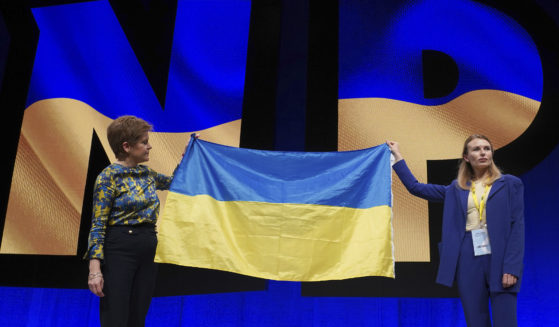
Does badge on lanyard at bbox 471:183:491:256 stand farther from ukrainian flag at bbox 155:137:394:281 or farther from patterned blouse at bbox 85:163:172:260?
patterned blouse at bbox 85:163:172:260

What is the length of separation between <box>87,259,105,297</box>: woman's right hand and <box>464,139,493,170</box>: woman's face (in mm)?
1662

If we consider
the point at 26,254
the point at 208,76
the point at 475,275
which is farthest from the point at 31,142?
the point at 475,275

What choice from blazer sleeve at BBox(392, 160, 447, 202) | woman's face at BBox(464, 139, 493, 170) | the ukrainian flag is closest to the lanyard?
woman's face at BBox(464, 139, 493, 170)

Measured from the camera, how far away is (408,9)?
3.74m

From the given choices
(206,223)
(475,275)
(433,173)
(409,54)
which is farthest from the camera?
(409,54)

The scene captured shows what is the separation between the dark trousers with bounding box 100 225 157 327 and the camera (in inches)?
71.2

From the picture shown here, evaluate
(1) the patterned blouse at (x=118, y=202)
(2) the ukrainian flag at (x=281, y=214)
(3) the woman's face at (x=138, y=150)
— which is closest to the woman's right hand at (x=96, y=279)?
(1) the patterned blouse at (x=118, y=202)

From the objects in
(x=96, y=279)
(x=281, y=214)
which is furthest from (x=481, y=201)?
(x=96, y=279)

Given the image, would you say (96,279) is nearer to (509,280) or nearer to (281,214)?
(281,214)

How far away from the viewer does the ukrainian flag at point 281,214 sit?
2.59 meters

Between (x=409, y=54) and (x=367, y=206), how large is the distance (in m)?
1.53

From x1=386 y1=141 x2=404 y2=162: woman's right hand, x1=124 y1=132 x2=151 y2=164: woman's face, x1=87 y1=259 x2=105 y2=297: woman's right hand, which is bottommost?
x1=87 y1=259 x2=105 y2=297: woman's right hand

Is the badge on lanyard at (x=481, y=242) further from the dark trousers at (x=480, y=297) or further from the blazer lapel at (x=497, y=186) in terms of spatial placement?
the blazer lapel at (x=497, y=186)

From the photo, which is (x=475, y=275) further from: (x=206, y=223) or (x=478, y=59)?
(x=478, y=59)
